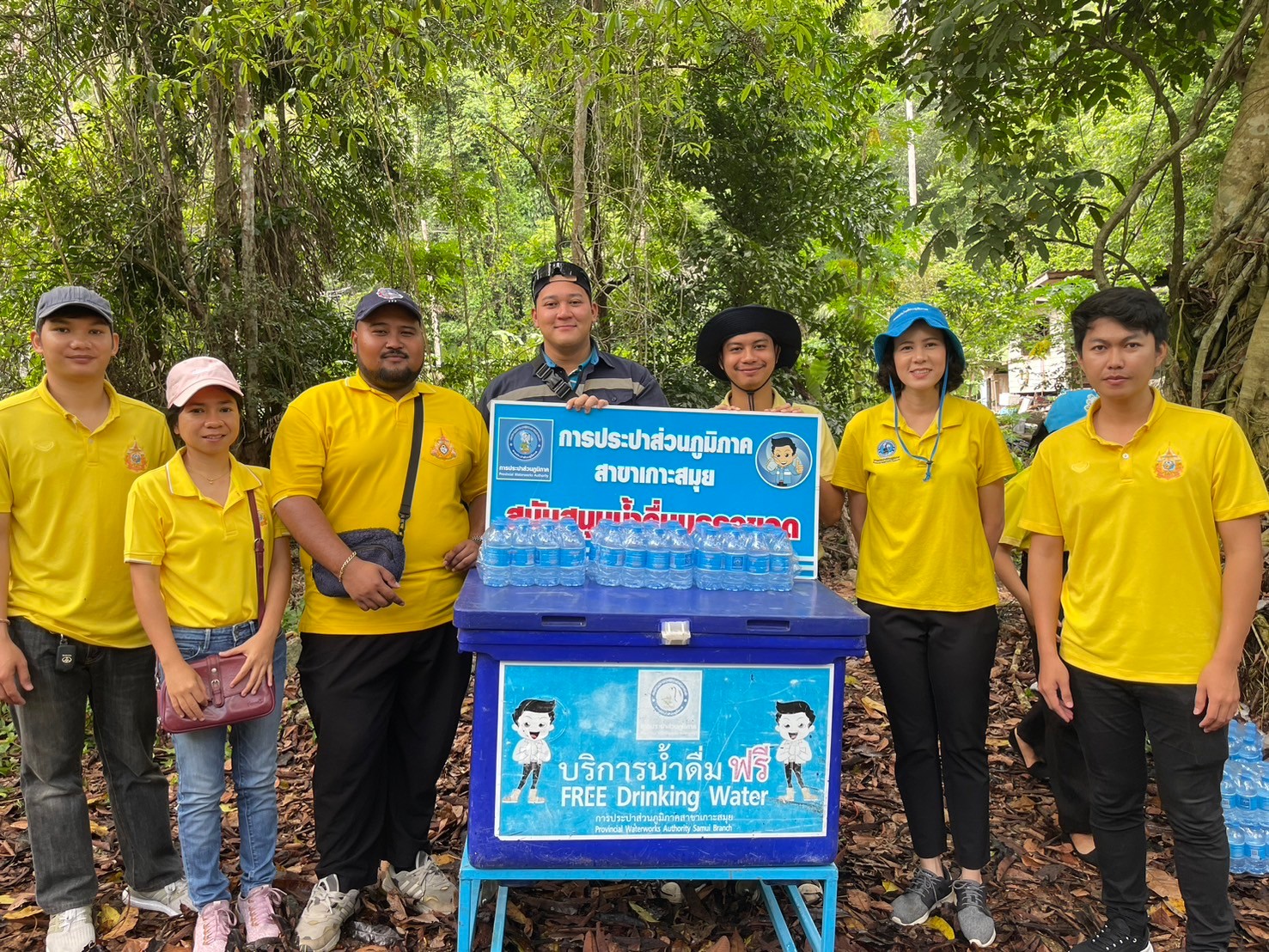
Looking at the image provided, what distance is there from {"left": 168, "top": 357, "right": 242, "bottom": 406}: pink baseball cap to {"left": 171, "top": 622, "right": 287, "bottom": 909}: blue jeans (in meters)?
0.70

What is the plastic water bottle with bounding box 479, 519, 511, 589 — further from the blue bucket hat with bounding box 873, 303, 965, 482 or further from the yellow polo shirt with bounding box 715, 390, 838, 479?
the blue bucket hat with bounding box 873, 303, 965, 482

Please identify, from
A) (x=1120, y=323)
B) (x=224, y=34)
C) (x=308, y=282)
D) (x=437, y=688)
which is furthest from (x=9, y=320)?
(x=1120, y=323)

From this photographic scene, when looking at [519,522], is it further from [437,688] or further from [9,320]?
[9,320]

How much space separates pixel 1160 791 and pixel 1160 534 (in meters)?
0.75

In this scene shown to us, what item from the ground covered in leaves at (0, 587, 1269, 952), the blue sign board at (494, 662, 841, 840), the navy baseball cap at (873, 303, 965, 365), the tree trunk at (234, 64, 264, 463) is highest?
the tree trunk at (234, 64, 264, 463)

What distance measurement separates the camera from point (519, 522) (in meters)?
2.51

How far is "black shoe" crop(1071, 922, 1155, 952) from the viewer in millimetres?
2611

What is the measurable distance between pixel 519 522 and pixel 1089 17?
4.11m

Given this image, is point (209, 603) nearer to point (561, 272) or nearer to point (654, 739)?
point (654, 739)

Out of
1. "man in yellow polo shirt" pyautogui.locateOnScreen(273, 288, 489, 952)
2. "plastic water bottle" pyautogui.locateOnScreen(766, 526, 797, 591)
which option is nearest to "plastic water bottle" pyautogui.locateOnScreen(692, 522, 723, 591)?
"plastic water bottle" pyautogui.locateOnScreen(766, 526, 797, 591)

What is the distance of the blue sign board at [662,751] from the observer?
7.14 ft

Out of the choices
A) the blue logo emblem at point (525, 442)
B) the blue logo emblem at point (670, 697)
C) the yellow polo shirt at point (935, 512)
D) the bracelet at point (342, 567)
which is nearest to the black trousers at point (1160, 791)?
the yellow polo shirt at point (935, 512)

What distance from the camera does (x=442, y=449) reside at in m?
2.82

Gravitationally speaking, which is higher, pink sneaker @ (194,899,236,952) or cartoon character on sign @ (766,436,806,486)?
cartoon character on sign @ (766,436,806,486)
